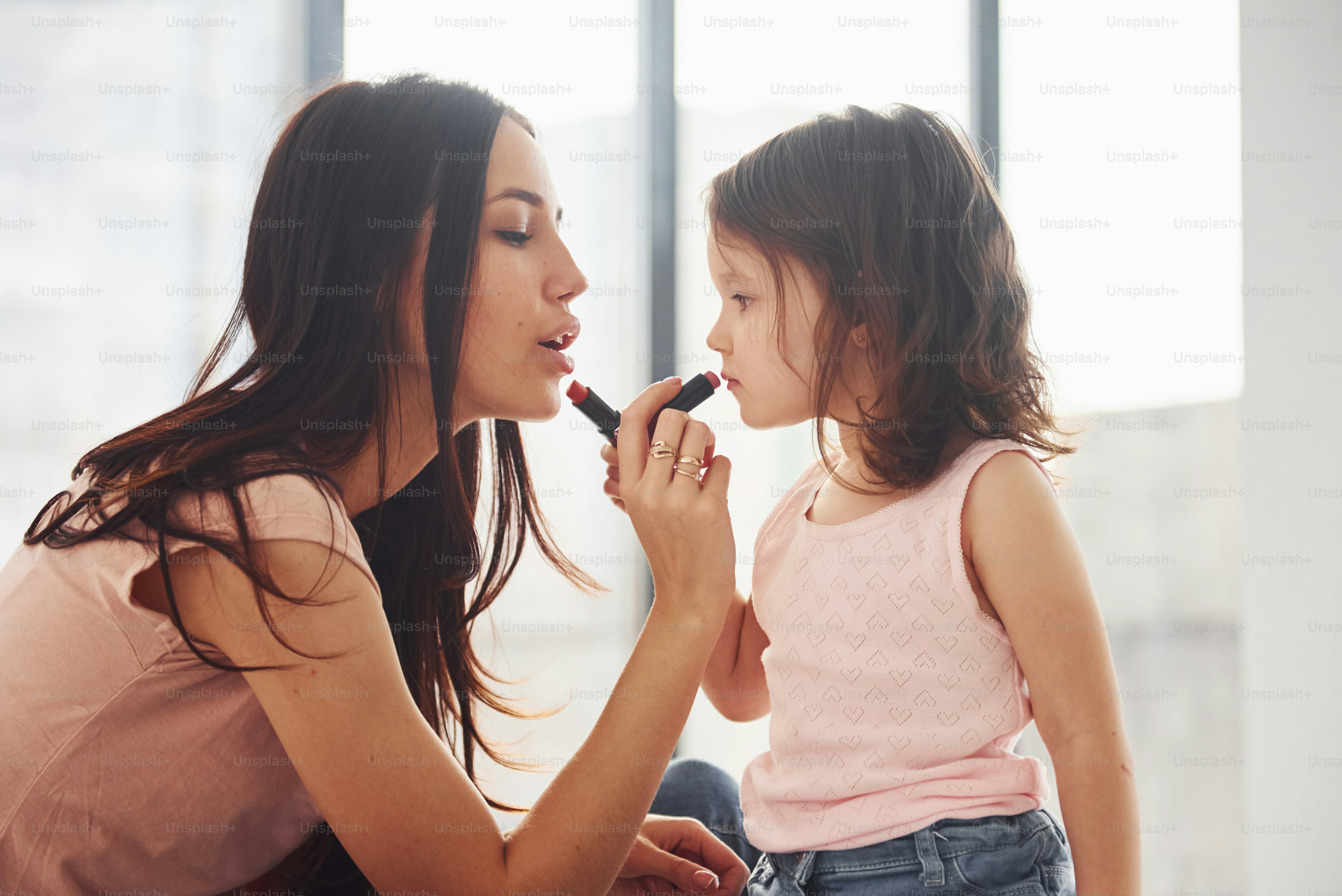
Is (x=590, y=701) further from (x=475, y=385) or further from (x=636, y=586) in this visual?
(x=475, y=385)

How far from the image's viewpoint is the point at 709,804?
3.64 feet

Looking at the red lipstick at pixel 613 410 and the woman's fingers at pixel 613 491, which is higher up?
the red lipstick at pixel 613 410

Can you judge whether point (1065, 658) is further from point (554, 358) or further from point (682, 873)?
point (554, 358)

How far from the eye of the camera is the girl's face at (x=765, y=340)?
101 centimetres

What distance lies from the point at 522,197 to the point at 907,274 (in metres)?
0.44

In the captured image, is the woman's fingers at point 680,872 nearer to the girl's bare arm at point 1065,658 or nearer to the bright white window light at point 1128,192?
the girl's bare arm at point 1065,658

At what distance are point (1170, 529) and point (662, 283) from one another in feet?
4.20

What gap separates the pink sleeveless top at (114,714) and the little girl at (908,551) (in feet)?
1.52

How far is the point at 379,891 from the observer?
2.45 feet

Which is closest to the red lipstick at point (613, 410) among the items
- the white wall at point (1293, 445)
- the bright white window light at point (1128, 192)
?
the bright white window light at point (1128, 192)

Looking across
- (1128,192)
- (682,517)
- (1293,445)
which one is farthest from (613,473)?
(1128,192)

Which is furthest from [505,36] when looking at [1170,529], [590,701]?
[1170,529]

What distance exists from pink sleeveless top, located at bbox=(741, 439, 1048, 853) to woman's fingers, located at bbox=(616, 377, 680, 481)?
0.24 metres

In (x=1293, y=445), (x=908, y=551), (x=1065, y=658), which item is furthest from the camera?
(x=1293, y=445)
